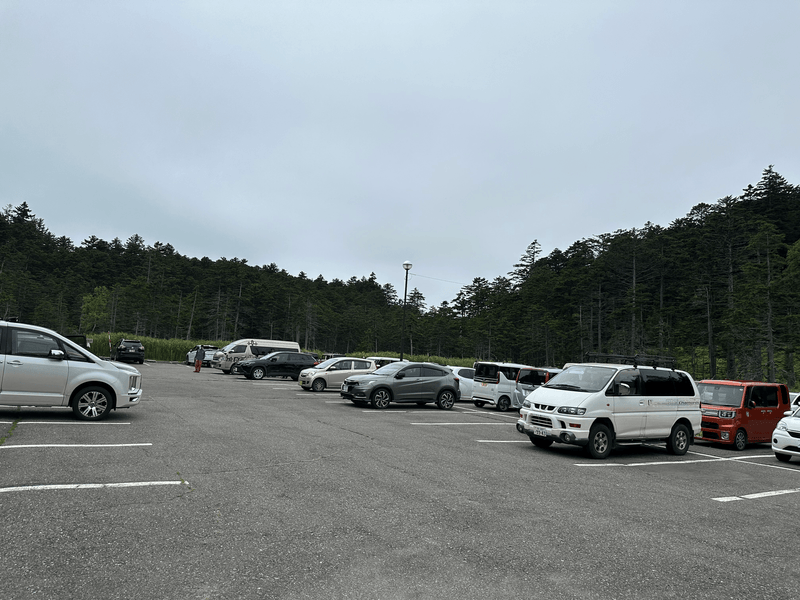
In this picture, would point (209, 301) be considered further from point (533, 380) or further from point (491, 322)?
point (533, 380)

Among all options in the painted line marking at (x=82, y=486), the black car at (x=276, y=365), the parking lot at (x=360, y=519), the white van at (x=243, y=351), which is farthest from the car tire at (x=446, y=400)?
the white van at (x=243, y=351)

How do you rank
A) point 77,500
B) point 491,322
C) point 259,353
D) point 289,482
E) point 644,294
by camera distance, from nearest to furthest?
point 77,500 < point 289,482 < point 259,353 < point 644,294 < point 491,322

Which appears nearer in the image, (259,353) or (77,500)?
(77,500)

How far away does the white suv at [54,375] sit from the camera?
982 centimetres

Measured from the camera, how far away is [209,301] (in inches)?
3735

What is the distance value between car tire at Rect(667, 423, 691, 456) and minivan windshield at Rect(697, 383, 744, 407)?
10.2 ft

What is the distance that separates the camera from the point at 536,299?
272 ft

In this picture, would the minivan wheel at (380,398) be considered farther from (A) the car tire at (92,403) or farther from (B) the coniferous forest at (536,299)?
(B) the coniferous forest at (536,299)

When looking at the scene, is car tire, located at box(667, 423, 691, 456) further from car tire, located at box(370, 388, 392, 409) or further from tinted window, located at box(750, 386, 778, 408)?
car tire, located at box(370, 388, 392, 409)

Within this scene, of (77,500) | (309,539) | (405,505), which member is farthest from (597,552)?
(77,500)

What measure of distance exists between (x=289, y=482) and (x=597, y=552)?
3695 millimetres

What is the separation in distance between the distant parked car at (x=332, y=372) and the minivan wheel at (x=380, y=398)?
523 centimetres

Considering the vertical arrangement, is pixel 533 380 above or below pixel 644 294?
Answer: below

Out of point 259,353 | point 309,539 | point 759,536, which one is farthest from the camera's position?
point 259,353
